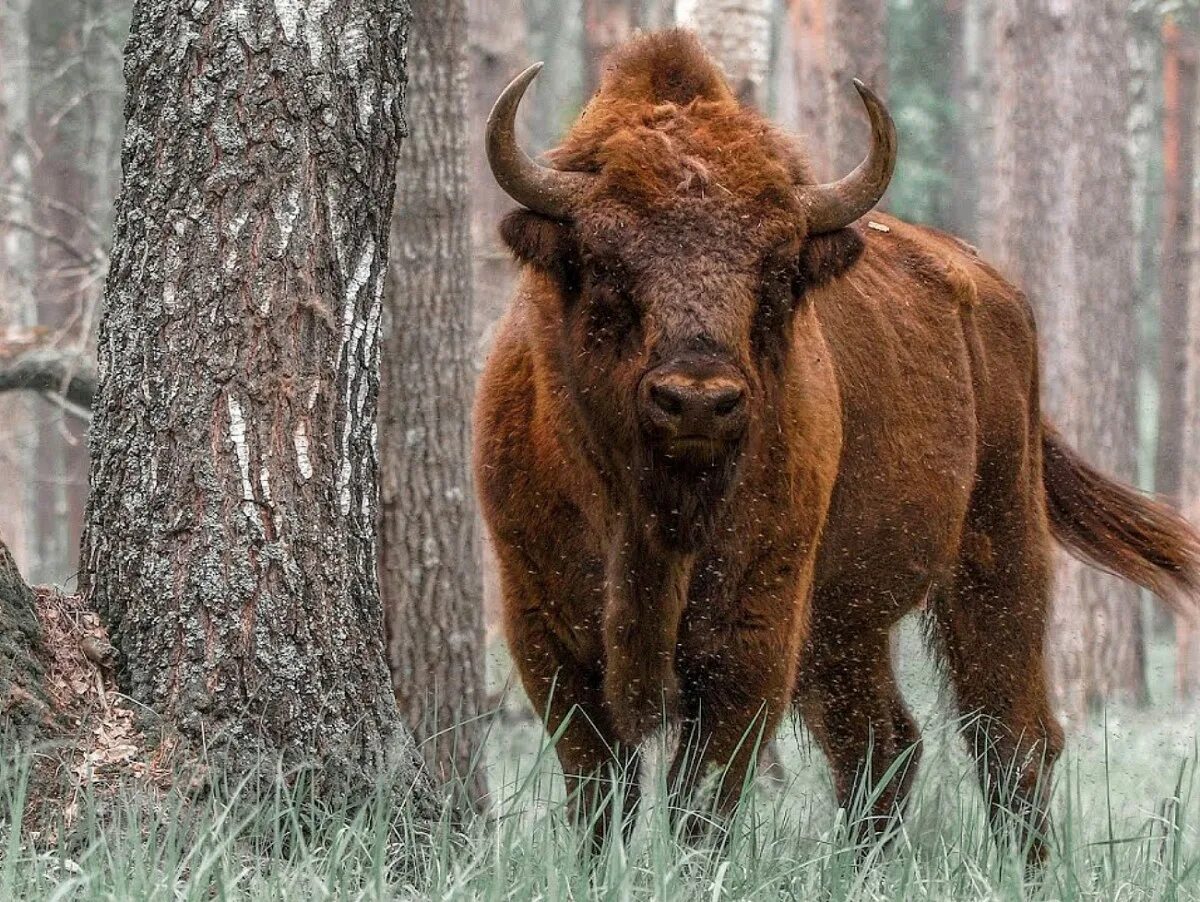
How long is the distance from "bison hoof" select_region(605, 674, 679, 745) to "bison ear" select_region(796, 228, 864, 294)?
1286mm

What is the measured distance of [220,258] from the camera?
13.0 ft

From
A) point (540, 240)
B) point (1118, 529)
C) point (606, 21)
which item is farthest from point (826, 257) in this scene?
point (606, 21)

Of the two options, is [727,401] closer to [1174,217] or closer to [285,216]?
[285,216]

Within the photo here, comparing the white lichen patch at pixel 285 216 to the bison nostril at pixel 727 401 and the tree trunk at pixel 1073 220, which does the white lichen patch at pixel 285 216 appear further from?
the tree trunk at pixel 1073 220

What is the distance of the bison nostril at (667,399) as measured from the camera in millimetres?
4168

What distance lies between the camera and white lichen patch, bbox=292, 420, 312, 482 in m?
3.99

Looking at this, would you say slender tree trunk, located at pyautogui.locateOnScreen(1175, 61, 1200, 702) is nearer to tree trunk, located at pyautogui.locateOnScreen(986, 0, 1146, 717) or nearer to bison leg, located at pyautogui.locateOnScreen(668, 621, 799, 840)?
tree trunk, located at pyautogui.locateOnScreen(986, 0, 1146, 717)

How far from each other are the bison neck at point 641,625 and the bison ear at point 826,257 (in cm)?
90

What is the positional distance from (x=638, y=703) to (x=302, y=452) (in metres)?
1.43

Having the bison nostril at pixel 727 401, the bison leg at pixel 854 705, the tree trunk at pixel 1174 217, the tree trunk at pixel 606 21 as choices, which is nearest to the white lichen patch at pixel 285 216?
the bison nostril at pixel 727 401

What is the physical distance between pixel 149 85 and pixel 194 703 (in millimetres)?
1581

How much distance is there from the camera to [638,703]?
4828mm

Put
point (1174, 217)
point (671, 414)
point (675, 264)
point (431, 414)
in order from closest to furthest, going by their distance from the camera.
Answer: point (671, 414) → point (675, 264) → point (431, 414) → point (1174, 217)

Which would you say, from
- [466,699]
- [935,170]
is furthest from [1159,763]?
[935,170]
